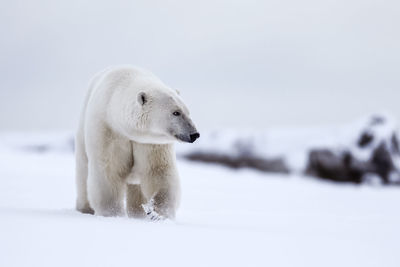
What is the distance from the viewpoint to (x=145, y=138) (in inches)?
160

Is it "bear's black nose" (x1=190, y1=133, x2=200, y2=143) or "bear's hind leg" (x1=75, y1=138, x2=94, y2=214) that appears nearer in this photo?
"bear's black nose" (x1=190, y1=133, x2=200, y2=143)

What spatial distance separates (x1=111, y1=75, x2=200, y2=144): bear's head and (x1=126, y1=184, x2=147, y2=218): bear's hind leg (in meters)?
0.91

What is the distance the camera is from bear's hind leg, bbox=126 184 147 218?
16.1 feet

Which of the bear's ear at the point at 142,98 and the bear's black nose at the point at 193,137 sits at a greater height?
the bear's ear at the point at 142,98

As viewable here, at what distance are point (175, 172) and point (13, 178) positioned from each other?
5.89m

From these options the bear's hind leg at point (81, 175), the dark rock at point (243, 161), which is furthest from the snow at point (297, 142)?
the bear's hind leg at point (81, 175)

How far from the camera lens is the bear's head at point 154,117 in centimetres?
390

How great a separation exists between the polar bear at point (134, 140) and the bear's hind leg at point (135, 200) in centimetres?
36

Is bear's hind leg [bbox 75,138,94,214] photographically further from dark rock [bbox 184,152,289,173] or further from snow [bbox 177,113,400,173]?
dark rock [bbox 184,152,289,173]

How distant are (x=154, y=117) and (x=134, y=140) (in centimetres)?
33

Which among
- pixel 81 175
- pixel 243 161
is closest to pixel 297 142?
pixel 243 161

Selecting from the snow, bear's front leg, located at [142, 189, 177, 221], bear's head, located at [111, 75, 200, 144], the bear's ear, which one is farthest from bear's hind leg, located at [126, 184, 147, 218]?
the snow

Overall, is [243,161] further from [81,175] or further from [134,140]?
[134,140]

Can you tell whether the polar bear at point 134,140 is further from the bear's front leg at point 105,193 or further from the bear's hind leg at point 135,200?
the bear's hind leg at point 135,200
